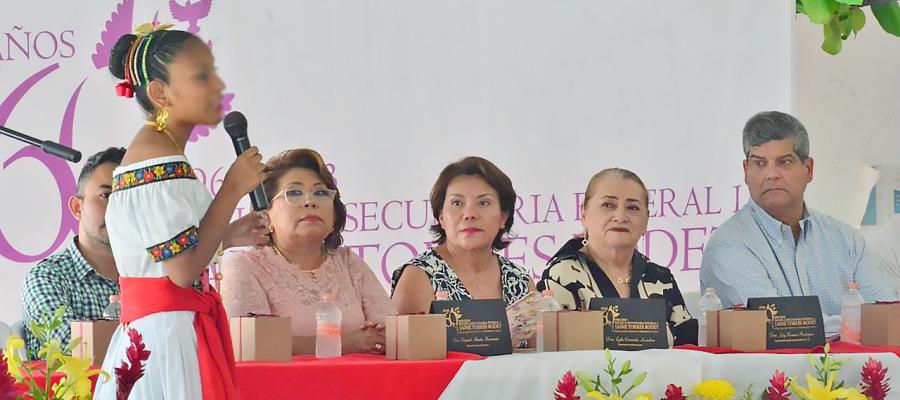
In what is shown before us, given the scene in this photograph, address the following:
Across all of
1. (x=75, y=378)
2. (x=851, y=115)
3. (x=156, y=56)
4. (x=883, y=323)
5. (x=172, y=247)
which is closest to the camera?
(x=75, y=378)

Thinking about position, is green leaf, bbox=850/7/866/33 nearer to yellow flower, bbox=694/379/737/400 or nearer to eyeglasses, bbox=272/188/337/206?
eyeglasses, bbox=272/188/337/206

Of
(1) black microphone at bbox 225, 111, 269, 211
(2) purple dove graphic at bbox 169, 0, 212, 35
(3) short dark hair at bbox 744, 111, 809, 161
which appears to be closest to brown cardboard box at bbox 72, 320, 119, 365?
(1) black microphone at bbox 225, 111, 269, 211

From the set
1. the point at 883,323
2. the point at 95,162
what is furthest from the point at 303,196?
the point at 883,323

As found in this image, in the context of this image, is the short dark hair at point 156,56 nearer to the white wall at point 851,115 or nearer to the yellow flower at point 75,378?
the yellow flower at point 75,378

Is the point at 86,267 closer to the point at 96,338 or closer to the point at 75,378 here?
the point at 96,338

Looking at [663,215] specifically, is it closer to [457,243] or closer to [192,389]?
[457,243]

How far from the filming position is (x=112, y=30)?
179 inches

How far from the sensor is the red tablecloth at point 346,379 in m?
2.70

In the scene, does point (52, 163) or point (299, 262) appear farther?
point (52, 163)

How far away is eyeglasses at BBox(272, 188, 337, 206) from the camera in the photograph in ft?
11.5

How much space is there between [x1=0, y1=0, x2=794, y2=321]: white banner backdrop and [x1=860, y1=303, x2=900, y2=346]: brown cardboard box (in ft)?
4.60

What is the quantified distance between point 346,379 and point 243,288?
78 centimetres

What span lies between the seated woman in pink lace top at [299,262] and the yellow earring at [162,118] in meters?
1.01

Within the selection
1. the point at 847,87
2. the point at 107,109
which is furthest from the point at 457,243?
the point at 847,87
